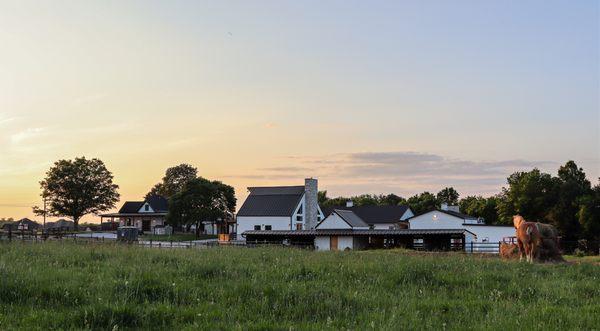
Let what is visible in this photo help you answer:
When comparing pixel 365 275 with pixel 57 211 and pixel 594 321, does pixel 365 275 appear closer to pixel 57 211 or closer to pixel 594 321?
pixel 594 321

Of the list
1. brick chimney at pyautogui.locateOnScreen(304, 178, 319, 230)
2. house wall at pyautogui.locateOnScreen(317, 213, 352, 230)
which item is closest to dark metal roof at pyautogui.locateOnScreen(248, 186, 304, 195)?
brick chimney at pyautogui.locateOnScreen(304, 178, 319, 230)

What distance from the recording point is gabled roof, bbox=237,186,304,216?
79438 millimetres

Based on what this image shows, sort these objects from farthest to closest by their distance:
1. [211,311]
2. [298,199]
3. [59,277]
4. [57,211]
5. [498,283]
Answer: [57,211] < [298,199] < [498,283] < [59,277] < [211,311]

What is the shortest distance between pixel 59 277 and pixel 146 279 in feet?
6.71

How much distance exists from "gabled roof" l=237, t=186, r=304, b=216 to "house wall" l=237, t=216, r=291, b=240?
1.89ft

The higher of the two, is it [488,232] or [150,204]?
[150,204]

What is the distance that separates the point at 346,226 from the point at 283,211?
1141 cm

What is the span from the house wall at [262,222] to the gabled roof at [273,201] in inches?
22.6

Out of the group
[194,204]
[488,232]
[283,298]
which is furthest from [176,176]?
[283,298]

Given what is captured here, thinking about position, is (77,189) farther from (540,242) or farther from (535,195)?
(540,242)

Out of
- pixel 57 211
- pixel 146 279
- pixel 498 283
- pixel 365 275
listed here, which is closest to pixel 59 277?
pixel 146 279

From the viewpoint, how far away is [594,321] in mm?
9531

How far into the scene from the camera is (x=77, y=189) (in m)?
102

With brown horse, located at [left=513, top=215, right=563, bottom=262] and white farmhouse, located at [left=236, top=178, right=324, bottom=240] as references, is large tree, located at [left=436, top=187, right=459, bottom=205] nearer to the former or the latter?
white farmhouse, located at [left=236, top=178, right=324, bottom=240]
